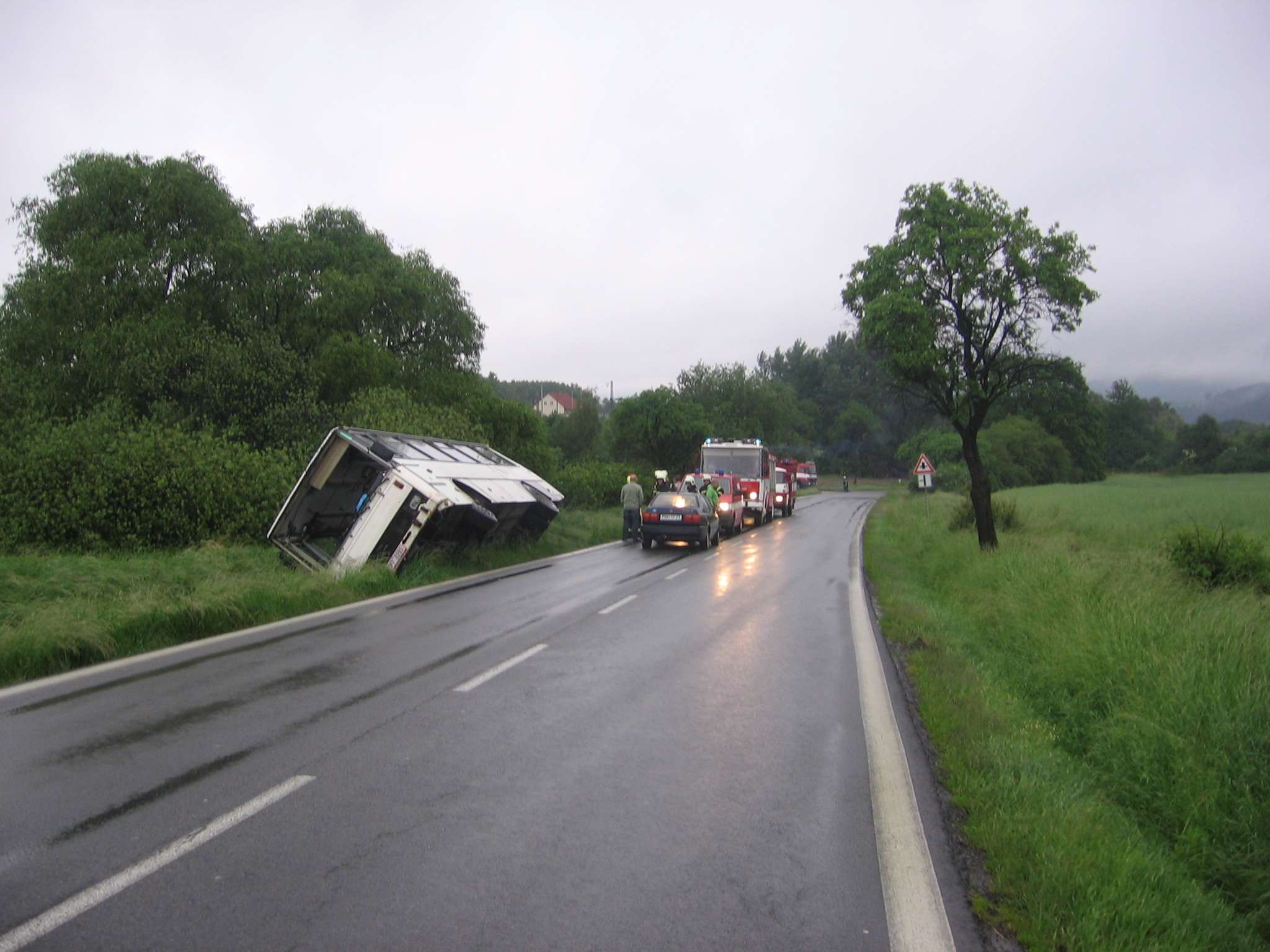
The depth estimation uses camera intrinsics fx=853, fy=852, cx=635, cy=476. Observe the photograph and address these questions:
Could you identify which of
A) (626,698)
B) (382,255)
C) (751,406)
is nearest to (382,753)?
(626,698)

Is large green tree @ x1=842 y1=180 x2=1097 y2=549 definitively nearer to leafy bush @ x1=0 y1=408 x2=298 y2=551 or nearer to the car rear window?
the car rear window

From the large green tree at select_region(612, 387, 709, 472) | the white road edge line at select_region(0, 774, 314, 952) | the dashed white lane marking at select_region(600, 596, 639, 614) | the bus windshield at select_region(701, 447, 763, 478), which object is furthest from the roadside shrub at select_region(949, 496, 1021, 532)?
the large green tree at select_region(612, 387, 709, 472)

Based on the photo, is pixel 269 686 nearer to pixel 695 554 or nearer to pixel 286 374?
pixel 695 554

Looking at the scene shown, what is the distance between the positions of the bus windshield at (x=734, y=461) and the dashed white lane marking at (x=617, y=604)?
19.9 meters

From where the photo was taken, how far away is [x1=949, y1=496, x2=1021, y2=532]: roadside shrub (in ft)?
80.4

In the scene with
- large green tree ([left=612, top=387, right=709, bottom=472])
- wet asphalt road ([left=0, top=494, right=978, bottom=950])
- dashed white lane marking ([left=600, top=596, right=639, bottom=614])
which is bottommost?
wet asphalt road ([left=0, top=494, right=978, bottom=950])

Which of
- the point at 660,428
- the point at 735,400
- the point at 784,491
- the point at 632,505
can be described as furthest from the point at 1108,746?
the point at 735,400

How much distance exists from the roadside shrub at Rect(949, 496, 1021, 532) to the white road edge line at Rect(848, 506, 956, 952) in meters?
18.6

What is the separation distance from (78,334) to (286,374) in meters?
6.04

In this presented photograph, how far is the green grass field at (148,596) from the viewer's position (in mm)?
7984

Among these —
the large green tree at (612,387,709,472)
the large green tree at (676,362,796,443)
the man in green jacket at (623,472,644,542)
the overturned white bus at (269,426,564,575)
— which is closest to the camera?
the overturned white bus at (269,426,564,575)

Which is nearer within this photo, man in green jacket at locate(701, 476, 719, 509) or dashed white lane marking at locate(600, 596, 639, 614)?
dashed white lane marking at locate(600, 596, 639, 614)

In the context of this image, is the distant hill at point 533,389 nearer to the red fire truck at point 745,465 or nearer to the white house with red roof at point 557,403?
the white house with red roof at point 557,403

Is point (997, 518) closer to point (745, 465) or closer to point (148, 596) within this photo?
point (745, 465)
